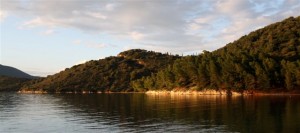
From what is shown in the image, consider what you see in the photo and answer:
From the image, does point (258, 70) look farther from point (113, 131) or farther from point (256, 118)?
point (113, 131)

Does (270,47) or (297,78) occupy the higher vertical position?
(270,47)

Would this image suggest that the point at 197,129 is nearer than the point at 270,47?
Yes

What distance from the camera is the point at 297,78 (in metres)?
146

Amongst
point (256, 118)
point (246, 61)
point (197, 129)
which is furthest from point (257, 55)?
point (197, 129)

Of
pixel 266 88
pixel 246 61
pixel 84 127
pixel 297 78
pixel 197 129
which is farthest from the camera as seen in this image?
pixel 246 61

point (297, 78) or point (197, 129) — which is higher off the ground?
point (297, 78)

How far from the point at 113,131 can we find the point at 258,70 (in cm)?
11110

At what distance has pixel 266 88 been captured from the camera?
15700 centimetres

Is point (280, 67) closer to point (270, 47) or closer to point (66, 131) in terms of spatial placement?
point (270, 47)

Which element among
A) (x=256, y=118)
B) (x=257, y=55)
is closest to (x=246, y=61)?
(x=257, y=55)

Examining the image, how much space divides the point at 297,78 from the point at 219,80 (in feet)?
125

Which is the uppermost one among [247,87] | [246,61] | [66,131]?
[246,61]

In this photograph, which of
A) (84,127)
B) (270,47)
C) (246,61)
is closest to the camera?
(84,127)

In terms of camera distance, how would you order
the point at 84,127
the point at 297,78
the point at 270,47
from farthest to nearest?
1. the point at 270,47
2. the point at 297,78
3. the point at 84,127
